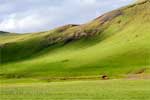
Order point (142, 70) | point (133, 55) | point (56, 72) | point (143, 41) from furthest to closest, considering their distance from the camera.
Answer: point (143, 41)
point (133, 55)
point (56, 72)
point (142, 70)

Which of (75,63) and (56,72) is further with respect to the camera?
(75,63)

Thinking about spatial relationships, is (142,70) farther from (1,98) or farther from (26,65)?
(1,98)

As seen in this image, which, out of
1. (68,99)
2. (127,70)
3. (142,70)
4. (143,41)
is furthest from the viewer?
(143,41)

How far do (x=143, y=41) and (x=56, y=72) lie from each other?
50530 mm

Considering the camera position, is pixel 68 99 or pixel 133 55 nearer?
pixel 68 99

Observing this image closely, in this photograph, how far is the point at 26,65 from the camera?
7731 inches

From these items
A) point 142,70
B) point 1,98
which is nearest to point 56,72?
point 142,70

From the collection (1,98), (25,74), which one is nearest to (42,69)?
(25,74)

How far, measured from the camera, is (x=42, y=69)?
583 feet

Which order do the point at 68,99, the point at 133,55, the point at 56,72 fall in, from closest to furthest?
the point at 68,99
the point at 56,72
the point at 133,55

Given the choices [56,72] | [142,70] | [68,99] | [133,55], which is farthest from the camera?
[133,55]

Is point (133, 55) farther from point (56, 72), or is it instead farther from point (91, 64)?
point (56, 72)

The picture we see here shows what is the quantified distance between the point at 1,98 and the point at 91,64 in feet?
423

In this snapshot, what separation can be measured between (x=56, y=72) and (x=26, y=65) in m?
35.1
